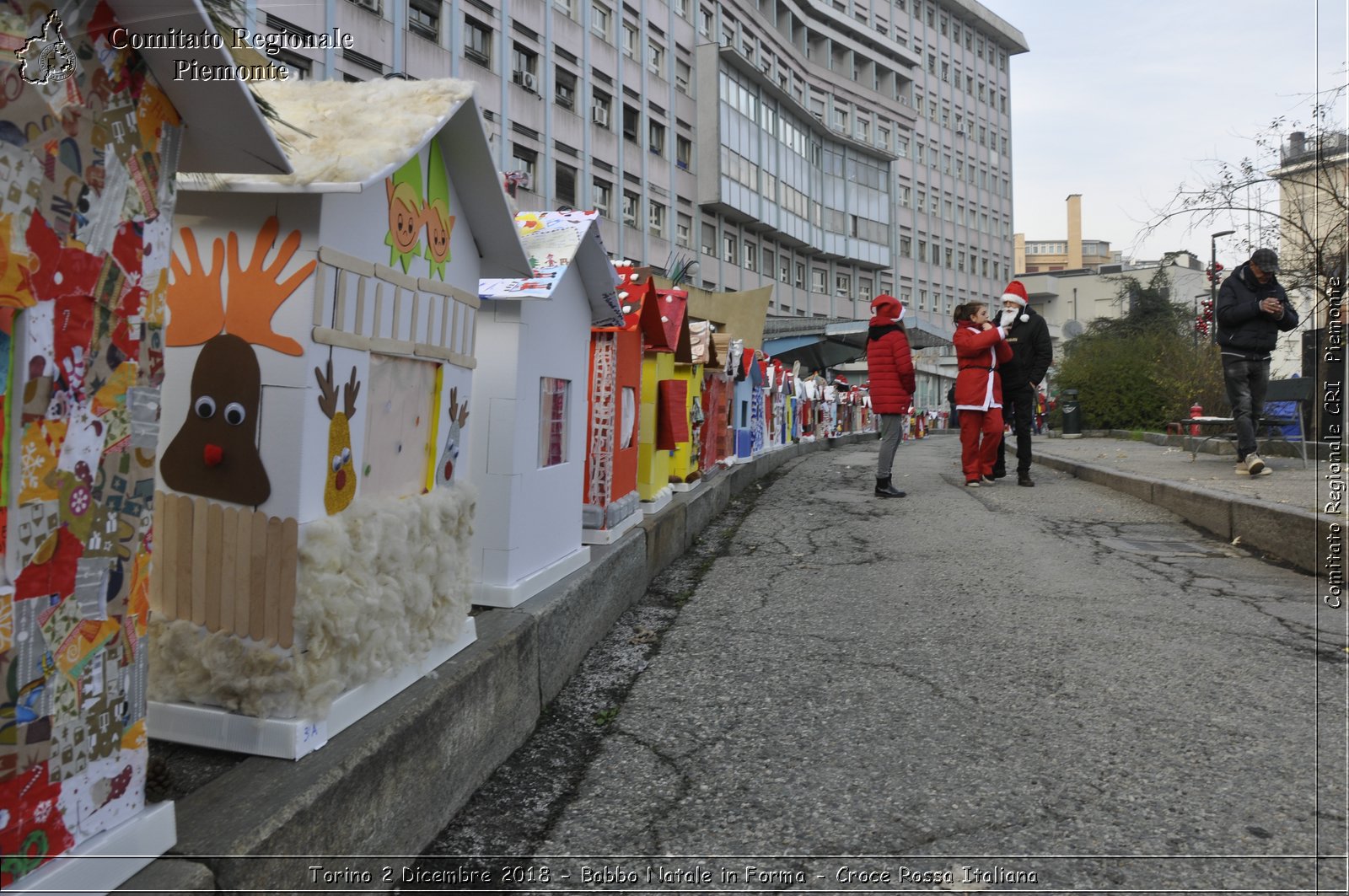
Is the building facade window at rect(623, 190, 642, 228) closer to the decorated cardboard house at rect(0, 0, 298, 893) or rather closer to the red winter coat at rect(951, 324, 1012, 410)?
the red winter coat at rect(951, 324, 1012, 410)

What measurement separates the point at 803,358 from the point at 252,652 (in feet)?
128

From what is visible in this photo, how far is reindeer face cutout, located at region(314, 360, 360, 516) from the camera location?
242cm

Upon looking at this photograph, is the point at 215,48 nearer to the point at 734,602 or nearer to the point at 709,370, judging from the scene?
the point at 734,602

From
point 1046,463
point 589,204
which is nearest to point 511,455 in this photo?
point 1046,463

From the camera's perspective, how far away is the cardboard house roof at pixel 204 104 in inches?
64.8

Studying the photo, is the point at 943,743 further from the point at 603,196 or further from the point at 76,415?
the point at 603,196

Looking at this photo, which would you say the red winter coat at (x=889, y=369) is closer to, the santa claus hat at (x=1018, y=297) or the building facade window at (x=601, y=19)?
the santa claus hat at (x=1018, y=297)

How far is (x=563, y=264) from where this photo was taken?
431 centimetres

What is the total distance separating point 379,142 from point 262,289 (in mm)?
533

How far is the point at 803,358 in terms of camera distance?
133 feet

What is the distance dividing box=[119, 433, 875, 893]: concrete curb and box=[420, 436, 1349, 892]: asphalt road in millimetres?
131

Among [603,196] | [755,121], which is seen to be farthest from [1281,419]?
[755,121]

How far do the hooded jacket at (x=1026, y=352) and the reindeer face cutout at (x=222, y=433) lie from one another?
31.6 feet

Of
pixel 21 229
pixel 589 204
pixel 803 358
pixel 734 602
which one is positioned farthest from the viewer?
pixel 803 358
